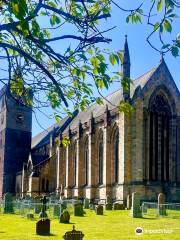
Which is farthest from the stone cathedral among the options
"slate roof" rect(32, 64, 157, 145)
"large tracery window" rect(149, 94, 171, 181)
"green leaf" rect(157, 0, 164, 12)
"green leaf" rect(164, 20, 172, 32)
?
"green leaf" rect(157, 0, 164, 12)

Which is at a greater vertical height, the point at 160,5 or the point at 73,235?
the point at 160,5

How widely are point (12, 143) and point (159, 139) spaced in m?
29.0

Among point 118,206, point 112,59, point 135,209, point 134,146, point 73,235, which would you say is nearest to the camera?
point 112,59

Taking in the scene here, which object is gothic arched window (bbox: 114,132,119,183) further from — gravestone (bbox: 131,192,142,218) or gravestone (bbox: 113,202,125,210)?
gravestone (bbox: 131,192,142,218)

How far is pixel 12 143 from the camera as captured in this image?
60500 mm

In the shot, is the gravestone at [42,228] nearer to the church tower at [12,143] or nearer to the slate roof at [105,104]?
the slate roof at [105,104]

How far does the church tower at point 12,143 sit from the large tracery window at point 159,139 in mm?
25830

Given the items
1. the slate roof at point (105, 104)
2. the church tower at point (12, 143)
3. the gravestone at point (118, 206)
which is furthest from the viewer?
the church tower at point (12, 143)

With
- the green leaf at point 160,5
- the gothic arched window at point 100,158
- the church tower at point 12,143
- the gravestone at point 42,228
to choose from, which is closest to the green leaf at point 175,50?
the green leaf at point 160,5

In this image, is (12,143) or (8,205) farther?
(12,143)

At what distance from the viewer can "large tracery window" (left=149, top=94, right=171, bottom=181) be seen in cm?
3731

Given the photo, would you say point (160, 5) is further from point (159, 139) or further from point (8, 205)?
point (159, 139)

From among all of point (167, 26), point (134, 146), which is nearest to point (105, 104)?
point (134, 146)

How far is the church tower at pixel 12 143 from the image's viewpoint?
59.6 meters
